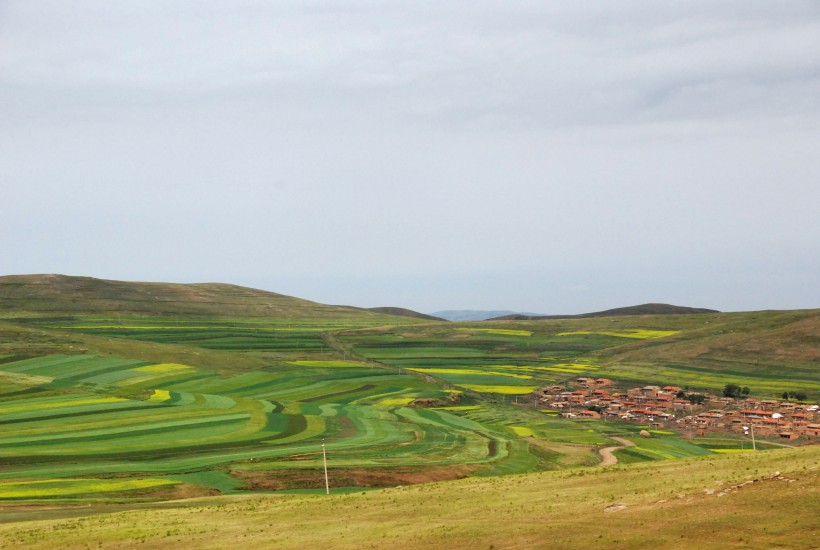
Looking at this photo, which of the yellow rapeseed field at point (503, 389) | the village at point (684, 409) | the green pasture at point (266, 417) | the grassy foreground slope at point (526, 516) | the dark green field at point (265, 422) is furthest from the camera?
the yellow rapeseed field at point (503, 389)

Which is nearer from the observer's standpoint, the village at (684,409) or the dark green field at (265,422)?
the dark green field at (265,422)

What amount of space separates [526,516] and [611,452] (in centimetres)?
6465

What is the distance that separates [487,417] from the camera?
13912cm

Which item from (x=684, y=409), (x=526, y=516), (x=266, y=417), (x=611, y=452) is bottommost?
(x=684, y=409)

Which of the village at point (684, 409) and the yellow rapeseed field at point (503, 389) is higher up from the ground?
the yellow rapeseed field at point (503, 389)

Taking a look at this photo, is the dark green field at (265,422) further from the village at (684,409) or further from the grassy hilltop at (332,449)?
the village at (684,409)

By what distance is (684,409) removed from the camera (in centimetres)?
15500

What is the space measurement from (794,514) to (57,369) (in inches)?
5453

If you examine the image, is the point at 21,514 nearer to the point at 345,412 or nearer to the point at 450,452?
the point at 450,452

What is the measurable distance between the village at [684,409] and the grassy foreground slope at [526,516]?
74793mm

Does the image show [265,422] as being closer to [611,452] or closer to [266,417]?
[266,417]

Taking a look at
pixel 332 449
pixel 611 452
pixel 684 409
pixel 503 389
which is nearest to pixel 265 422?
pixel 332 449

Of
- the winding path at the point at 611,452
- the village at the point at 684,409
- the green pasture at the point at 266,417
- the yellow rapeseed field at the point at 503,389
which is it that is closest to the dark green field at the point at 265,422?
the green pasture at the point at 266,417

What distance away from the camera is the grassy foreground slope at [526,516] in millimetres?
39469
